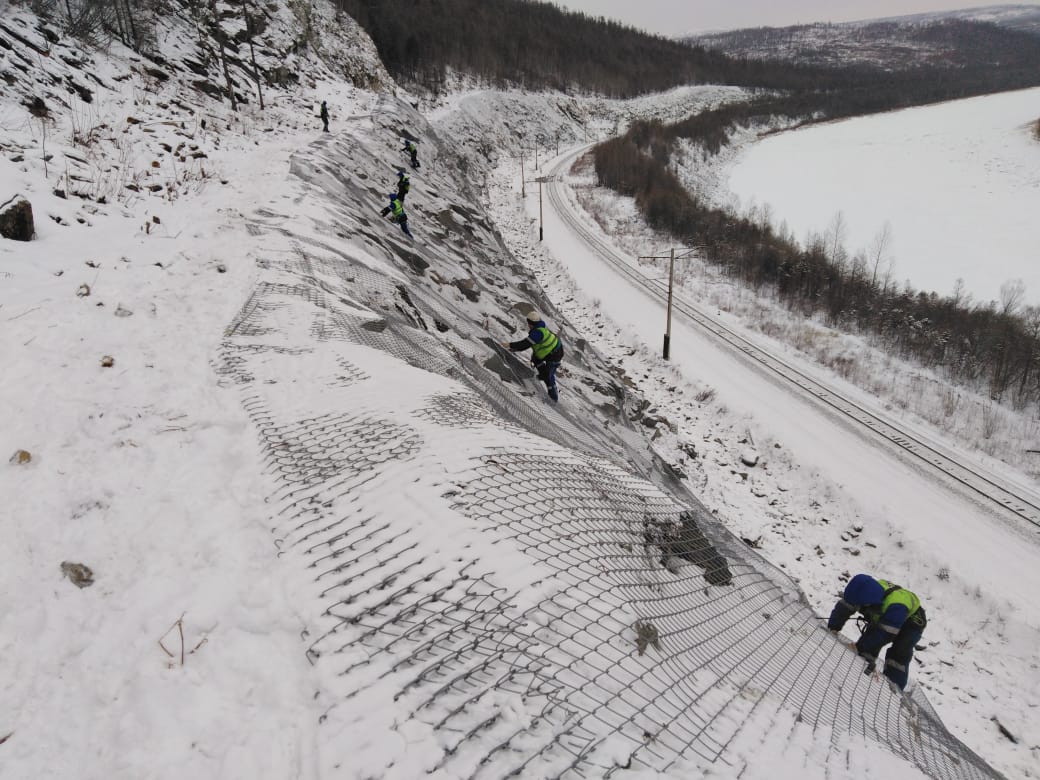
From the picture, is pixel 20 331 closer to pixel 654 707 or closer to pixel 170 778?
pixel 170 778

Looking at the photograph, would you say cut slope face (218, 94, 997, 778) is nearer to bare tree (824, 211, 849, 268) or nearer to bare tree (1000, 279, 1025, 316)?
bare tree (1000, 279, 1025, 316)

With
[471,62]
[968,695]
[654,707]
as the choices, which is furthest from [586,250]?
[471,62]

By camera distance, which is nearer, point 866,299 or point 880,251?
point 866,299

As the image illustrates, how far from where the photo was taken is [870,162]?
73062mm

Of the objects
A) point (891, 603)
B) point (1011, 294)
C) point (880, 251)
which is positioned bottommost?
point (1011, 294)

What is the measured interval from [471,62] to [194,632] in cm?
9252

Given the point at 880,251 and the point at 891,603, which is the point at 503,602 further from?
the point at 880,251

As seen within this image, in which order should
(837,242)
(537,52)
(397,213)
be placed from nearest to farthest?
(397,213) → (837,242) → (537,52)

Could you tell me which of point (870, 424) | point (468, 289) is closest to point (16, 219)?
point (468, 289)

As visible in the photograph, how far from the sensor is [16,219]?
8133 millimetres

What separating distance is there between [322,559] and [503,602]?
1.40 meters

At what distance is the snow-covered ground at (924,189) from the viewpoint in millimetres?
38469

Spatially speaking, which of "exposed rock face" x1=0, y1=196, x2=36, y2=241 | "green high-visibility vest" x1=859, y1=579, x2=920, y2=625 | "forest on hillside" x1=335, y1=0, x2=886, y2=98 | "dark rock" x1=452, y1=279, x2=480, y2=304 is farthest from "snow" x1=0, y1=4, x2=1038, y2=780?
"forest on hillside" x1=335, y1=0, x2=886, y2=98

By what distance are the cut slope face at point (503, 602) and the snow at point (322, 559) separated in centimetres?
2
